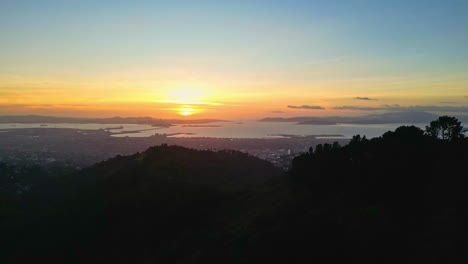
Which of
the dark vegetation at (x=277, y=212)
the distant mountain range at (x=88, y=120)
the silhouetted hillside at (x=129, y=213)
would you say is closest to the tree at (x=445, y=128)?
the dark vegetation at (x=277, y=212)

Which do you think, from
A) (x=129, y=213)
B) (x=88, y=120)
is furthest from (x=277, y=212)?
(x=88, y=120)

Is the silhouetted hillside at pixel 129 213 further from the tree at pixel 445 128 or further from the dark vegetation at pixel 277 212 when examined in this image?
the tree at pixel 445 128

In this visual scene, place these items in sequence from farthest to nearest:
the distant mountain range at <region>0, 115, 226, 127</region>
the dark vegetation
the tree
Answer: the distant mountain range at <region>0, 115, 226, 127</region>, the tree, the dark vegetation

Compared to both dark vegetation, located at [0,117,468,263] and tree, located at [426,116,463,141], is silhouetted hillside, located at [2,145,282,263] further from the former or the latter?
tree, located at [426,116,463,141]

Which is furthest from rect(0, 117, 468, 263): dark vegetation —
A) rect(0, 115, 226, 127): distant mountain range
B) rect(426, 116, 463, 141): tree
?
rect(0, 115, 226, 127): distant mountain range

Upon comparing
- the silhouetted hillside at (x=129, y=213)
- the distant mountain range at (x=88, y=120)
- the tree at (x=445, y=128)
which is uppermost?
the distant mountain range at (x=88, y=120)

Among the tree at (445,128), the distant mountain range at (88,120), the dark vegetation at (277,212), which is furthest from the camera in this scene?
the distant mountain range at (88,120)
